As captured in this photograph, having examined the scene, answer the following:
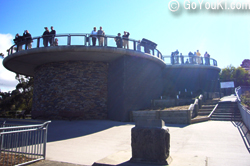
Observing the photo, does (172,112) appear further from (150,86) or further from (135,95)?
(150,86)

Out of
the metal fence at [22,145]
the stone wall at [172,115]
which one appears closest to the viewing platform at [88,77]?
the stone wall at [172,115]

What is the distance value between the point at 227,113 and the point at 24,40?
54.5ft

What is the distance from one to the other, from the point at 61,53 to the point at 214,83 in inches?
777

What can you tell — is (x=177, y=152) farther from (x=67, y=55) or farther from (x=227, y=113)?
(x=67, y=55)

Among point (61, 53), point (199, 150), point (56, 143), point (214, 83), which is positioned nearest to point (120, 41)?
point (61, 53)

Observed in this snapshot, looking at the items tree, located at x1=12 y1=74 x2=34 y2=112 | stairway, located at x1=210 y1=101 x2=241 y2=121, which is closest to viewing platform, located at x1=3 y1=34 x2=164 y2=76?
stairway, located at x1=210 y1=101 x2=241 y2=121

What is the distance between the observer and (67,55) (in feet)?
47.2

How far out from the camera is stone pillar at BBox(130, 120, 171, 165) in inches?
158

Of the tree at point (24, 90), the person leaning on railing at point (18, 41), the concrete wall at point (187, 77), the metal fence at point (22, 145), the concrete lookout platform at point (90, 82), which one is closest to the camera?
the metal fence at point (22, 145)

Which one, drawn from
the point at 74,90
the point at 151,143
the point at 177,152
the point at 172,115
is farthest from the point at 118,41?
the point at 151,143

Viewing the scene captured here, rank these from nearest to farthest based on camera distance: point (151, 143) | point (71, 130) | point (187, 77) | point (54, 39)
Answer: point (151, 143)
point (71, 130)
point (54, 39)
point (187, 77)

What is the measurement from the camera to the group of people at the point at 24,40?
14455 millimetres

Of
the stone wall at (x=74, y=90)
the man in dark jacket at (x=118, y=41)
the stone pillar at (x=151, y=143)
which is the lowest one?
the stone pillar at (x=151, y=143)

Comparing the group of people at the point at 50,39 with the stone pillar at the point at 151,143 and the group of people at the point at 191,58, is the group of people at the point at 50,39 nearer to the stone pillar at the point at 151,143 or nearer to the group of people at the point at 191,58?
the stone pillar at the point at 151,143
